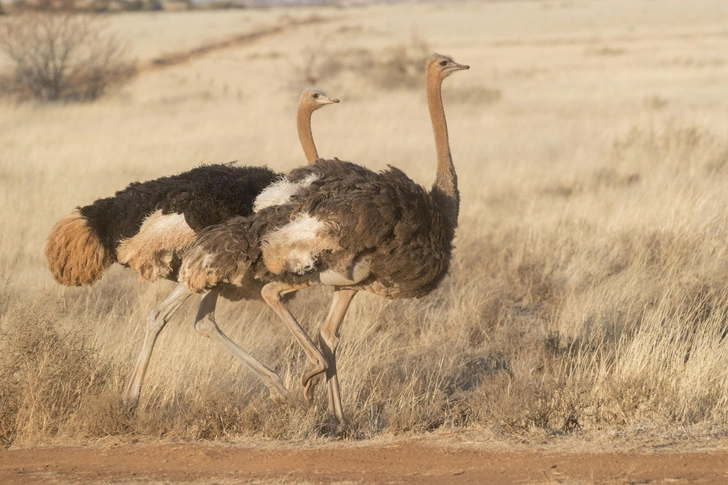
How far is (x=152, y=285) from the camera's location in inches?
297

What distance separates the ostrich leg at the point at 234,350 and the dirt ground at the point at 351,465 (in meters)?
0.38

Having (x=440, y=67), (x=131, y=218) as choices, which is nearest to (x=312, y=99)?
(x=440, y=67)

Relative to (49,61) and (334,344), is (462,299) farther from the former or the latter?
(49,61)

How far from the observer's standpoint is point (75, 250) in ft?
16.9

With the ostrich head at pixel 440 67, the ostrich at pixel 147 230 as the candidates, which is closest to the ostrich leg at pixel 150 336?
the ostrich at pixel 147 230

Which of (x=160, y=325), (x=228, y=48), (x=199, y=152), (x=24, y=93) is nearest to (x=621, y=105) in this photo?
(x=199, y=152)

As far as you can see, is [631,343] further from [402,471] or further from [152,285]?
[152,285]

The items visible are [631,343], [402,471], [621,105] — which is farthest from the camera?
[621,105]

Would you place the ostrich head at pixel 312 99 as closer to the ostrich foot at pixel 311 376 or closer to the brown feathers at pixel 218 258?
the brown feathers at pixel 218 258

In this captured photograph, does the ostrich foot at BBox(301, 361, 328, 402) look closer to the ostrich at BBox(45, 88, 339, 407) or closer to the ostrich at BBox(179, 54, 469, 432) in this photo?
the ostrich at BBox(179, 54, 469, 432)

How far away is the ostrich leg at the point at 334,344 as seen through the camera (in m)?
5.13

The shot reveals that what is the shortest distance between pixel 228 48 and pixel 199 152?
110 feet

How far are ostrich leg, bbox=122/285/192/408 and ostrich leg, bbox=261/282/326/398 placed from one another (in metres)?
0.49

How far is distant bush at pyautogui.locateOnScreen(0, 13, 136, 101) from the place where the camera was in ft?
71.3
